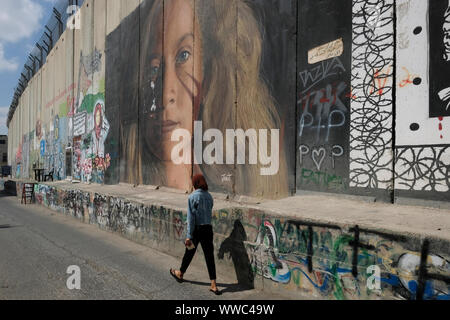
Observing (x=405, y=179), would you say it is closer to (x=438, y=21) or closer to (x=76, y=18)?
(x=438, y=21)

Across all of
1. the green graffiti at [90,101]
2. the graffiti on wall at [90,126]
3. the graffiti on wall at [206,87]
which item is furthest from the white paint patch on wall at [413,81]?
the green graffiti at [90,101]

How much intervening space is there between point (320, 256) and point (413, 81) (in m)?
2.89

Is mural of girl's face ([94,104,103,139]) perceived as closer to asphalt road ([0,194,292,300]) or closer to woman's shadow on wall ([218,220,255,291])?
asphalt road ([0,194,292,300])

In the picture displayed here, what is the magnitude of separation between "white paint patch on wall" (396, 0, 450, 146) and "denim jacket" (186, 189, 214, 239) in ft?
10.1

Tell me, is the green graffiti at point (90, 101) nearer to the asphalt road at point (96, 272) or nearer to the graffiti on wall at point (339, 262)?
the asphalt road at point (96, 272)

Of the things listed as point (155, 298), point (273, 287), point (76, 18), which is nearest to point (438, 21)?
point (273, 287)

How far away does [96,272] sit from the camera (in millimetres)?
5746

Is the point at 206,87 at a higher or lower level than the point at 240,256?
higher

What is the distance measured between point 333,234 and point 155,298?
2.63m

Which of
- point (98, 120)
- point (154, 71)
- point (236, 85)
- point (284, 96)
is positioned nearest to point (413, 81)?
point (284, 96)

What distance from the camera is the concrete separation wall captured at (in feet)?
10.5

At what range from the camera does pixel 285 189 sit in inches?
269

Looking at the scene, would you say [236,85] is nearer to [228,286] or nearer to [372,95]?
[372,95]

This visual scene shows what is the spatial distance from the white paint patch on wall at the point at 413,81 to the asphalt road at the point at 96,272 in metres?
3.08
